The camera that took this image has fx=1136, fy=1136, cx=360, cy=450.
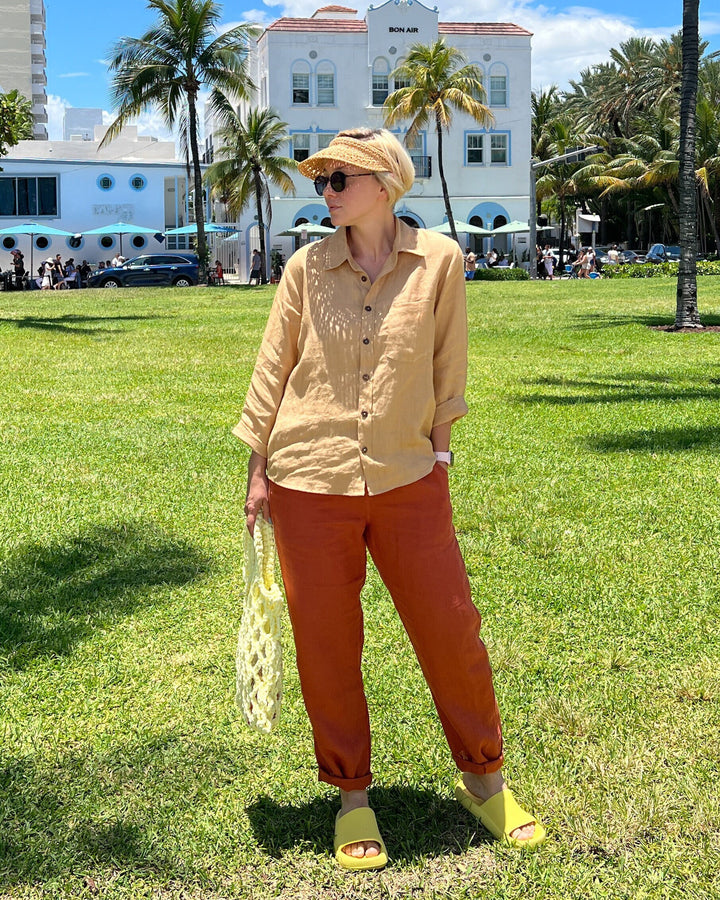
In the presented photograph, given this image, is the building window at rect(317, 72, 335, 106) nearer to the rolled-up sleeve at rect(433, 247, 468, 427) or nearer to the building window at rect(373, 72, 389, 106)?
the building window at rect(373, 72, 389, 106)

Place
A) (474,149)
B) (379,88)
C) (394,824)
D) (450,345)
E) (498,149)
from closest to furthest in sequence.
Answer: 1. (450,345)
2. (394,824)
3. (379,88)
4. (474,149)
5. (498,149)

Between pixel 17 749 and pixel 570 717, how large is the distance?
191 centimetres

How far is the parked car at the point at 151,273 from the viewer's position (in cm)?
4197

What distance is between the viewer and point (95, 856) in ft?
10.5

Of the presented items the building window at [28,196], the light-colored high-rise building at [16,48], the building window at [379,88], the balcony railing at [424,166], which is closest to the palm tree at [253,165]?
the building window at [379,88]

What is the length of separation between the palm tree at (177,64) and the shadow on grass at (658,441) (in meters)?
31.4

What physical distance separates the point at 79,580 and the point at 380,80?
178ft

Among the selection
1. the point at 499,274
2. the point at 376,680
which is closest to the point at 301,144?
the point at 499,274

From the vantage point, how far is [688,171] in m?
18.0

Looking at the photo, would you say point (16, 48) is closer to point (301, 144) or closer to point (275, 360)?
point (301, 144)

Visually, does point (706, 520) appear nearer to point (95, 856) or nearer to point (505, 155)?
point (95, 856)

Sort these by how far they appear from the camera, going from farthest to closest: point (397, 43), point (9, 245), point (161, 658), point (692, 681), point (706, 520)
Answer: point (397, 43)
point (9, 245)
point (706, 520)
point (161, 658)
point (692, 681)

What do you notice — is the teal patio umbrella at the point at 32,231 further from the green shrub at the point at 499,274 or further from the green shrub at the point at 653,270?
the green shrub at the point at 653,270

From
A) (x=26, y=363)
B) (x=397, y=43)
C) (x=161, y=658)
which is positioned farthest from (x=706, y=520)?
(x=397, y=43)
